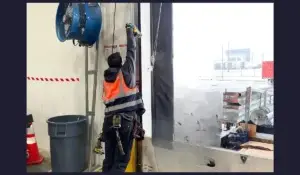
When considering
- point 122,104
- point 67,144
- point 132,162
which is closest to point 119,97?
point 122,104

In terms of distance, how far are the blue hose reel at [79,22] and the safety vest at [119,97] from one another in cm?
49

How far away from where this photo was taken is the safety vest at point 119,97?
204 centimetres

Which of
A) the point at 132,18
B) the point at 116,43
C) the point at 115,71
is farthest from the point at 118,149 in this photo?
the point at 132,18

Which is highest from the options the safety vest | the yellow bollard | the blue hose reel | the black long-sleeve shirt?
the blue hose reel

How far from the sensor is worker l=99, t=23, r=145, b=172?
2031 millimetres

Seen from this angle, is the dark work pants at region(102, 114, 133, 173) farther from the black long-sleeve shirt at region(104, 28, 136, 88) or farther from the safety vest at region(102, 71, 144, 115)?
the black long-sleeve shirt at region(104, 28, 136, 88)

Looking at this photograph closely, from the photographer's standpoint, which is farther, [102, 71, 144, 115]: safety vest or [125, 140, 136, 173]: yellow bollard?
[125, 140, 136, 173]: yellow bollard

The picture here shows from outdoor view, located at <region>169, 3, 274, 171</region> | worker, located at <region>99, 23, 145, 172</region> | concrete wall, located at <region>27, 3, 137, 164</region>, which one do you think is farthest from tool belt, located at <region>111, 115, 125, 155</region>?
concrete wall, located at <region>27, 3, 137, 164</region>

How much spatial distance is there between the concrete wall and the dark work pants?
0.55m

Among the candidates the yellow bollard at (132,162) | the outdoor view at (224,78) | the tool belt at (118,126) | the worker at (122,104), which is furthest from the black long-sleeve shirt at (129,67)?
the yellow bollard at (132,162)

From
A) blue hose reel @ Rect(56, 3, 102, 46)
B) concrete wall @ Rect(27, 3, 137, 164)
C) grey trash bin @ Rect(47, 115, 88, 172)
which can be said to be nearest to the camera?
blue hose reel @ Rect(56, 3, 102, 46)

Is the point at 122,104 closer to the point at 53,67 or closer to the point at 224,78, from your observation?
the point at 224,78

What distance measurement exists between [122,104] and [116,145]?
1.25ft

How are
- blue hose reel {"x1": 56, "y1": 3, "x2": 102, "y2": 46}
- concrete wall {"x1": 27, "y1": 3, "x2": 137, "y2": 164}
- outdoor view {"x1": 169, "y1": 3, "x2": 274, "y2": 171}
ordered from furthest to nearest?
concrete wall {"x1": 27, "y1": 3, "x2": 137, "y2": 164}
blue hose reel {"x1": 56, "y1": 3, "x2": 102, "y2": 46}
outdoor view {"x1": 169, "y1": 3, "x2": 274, "y2": 171}
